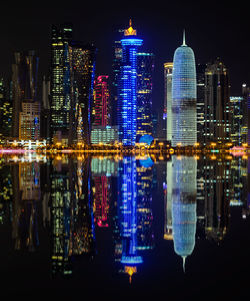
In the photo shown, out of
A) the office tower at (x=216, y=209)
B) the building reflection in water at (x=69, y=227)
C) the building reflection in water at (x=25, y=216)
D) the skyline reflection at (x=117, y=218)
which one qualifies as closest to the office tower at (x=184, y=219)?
the skyline reflection at (x=117, y=218)

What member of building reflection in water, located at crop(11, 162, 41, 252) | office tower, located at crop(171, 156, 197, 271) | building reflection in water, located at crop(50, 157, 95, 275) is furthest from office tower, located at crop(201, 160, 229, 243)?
building reflection in water, located at crop(11, 162, 41, 252)

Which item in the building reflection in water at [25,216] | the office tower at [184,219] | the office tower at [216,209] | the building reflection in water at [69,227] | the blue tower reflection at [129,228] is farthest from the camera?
the office tower at [216,209]

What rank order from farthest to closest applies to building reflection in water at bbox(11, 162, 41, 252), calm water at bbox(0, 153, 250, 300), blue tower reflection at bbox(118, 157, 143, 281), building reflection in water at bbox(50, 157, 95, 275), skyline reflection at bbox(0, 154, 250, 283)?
building reflection in water at bbox(11, 162, 41, 252) → skyline reflection at bbox(0, 154, 250, 283) → building reflection in water at bbox(50, 157, 95, 275) → blue tower reflection at bbox(118, 157, 143, 281) → calm water at bbox(0, 153, 250, 300)

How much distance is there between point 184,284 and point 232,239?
170 inches

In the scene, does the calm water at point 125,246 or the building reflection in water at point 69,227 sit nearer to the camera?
the calm water at point 125,246

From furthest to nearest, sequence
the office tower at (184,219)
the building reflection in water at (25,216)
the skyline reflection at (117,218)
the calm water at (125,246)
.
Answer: the building reflection in water at (25,216) < the office tower at (184,219) < the skyline reflection at (117,218) < the calm water at (125,246)

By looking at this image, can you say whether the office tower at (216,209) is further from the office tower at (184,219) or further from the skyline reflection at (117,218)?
the office tower at (184,219)

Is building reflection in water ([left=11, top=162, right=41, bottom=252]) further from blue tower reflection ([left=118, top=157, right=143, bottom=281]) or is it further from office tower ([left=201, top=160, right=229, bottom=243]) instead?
office tower ([left=201, top=160, right=229, bottom=243])

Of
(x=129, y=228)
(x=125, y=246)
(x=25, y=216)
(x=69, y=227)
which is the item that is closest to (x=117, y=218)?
(x=129, y=228)

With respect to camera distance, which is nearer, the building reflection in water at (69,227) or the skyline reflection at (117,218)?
the building reflection in water at (69,227)

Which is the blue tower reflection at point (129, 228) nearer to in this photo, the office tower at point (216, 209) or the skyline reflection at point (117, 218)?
the skyline reflection at point (117, 218)

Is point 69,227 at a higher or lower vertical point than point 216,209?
lower

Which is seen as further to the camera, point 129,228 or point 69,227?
point 129,228

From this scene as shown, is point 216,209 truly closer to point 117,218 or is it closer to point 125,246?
point 117,218
